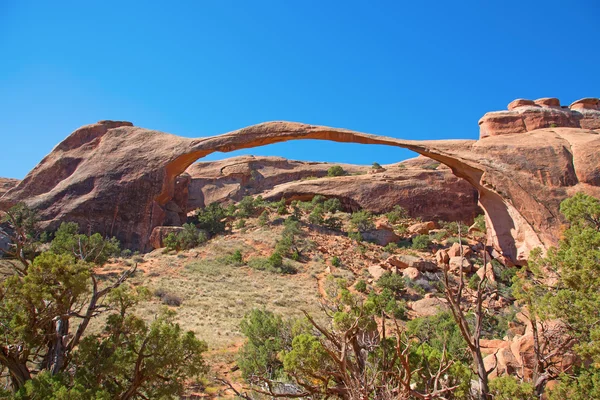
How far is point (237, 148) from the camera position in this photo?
18750mm

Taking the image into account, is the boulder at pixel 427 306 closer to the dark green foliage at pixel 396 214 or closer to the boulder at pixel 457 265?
the boulder at pixel 457 265

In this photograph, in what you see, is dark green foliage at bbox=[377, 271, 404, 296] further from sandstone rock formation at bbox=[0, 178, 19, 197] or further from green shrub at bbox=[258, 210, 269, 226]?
sandstone rock formation at bbox=[0, 178, 19, 197]

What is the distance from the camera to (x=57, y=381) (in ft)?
15.9

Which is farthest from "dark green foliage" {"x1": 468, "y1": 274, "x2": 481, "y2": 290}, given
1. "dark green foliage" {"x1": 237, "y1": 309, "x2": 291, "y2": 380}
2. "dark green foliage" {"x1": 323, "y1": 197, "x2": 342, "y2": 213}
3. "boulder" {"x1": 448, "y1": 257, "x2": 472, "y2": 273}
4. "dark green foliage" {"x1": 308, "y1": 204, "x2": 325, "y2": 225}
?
"dark green foliage" {"x1": 323, "y1": 197, "x2": 342, "y2": 213}

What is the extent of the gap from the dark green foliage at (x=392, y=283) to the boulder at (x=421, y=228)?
8.11 metres

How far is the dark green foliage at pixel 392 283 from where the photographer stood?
14.6m

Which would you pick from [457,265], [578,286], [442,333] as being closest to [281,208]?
[457,265]

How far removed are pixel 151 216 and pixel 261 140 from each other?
7.00m

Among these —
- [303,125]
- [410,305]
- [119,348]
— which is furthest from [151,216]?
[119,348]

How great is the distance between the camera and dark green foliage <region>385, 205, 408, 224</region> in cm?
2359

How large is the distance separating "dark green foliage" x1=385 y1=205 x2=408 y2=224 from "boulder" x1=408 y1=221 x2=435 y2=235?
3.06 ft

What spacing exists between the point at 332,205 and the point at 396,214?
12.5 feet

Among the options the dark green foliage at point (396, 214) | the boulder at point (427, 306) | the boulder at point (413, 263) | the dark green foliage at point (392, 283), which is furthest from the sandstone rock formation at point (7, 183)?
the boulder at point (427, 306)

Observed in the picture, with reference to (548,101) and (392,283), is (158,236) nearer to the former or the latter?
(392,283)
